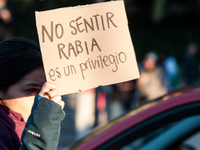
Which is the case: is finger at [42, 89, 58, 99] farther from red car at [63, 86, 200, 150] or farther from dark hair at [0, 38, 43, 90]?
red car at [63, 86, 200, 150]

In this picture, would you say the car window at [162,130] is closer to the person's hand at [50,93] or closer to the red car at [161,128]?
the red car at [161,128]

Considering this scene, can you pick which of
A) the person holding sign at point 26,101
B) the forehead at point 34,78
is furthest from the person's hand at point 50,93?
the forehead at point 34,78

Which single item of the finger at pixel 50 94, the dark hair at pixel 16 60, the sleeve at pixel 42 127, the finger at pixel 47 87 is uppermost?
the dark hair at pixel 16 60

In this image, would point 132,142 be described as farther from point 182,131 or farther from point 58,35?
point 58,35

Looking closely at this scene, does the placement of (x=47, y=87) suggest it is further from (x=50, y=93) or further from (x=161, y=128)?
(x=161, y=128)

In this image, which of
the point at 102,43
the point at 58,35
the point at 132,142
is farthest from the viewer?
the point at 132,142

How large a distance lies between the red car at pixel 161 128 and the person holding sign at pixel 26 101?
2.80 ft

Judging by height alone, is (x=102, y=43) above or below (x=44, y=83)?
above

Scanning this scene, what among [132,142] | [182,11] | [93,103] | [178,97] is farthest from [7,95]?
[182,11]

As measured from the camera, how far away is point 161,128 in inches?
92.8

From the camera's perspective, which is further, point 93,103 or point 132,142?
point 93,103

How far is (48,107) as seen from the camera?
1.44 metres

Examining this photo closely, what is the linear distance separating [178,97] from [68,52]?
0.91m

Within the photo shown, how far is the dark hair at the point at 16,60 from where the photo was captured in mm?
1595
